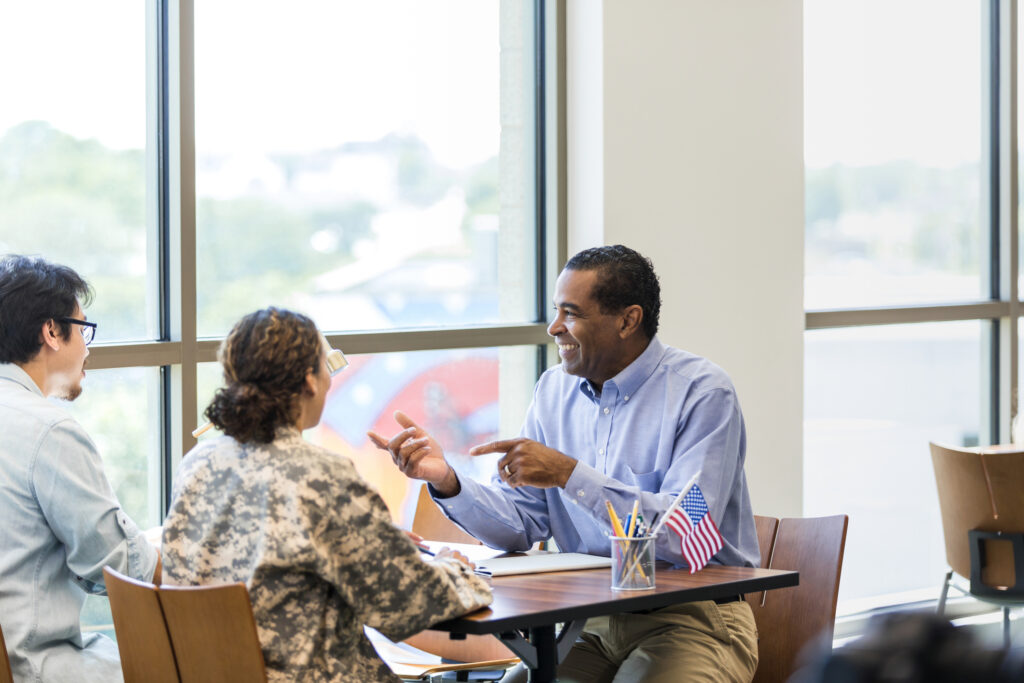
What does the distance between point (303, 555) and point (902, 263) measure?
3787mm

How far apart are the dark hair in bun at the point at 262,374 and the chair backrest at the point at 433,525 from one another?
1.26m

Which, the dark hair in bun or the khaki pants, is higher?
the dark hair in bun

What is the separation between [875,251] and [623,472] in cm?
262

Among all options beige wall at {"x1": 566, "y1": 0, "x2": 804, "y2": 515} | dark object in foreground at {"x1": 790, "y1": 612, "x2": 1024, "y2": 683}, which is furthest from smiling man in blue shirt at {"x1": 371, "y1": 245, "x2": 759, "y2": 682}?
dark object in foreground at {"x1": 790, "y1": 612, "x2": 1024, "y2": 683}

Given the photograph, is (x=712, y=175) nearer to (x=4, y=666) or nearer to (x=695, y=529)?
(x=695, y=529)

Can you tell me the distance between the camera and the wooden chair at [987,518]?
384 cm

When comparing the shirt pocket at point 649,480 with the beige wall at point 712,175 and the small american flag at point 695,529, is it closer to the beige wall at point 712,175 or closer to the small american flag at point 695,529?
the small american flag at point 695,529

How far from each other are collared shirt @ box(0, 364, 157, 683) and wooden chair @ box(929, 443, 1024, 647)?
8.87ft

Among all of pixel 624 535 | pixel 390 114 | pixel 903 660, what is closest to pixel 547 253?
pixel 390 114

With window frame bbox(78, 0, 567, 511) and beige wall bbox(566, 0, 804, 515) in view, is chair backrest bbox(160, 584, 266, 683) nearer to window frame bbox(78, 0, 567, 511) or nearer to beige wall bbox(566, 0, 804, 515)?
window frame bbox(78, 0, 567, 511)

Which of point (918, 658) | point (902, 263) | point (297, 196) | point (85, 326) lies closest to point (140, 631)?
point (85, 326)

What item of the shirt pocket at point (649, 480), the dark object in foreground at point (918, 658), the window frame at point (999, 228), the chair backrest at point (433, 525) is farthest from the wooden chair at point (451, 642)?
the window frame at point (999, 228)

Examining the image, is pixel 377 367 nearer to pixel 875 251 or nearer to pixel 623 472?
pixel 623 472

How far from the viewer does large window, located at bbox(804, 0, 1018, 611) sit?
4.79 m
